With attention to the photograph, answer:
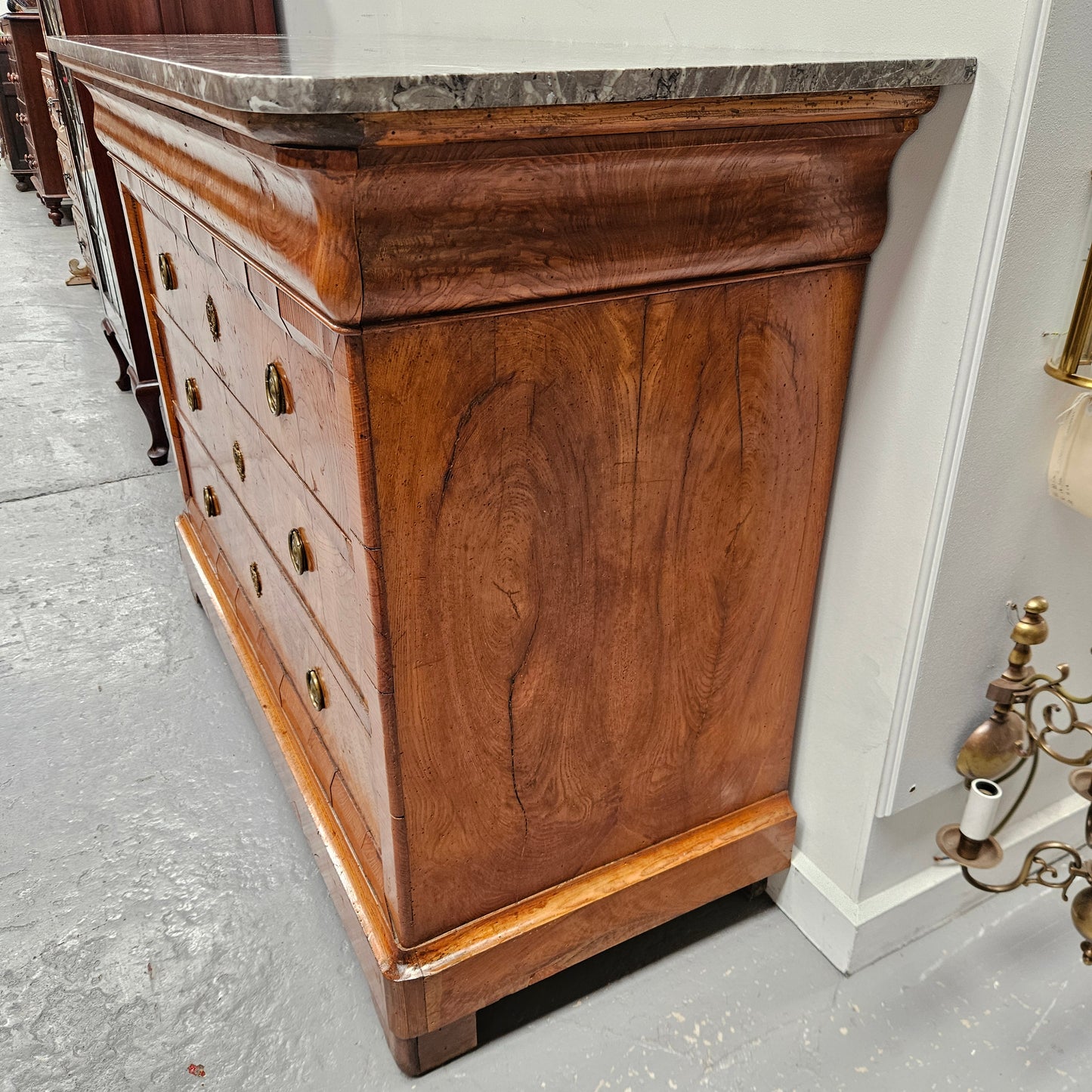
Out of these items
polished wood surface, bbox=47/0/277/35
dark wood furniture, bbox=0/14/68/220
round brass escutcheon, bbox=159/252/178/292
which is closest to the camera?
round brass escutcheon, bbox=159/252/178/292

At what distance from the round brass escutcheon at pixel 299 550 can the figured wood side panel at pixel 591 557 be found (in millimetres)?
294

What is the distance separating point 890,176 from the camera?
998mm

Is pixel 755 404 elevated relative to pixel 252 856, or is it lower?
elevated

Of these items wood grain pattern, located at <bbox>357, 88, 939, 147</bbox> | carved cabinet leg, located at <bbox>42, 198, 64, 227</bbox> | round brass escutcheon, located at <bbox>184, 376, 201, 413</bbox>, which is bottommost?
carved cabinet leg, located at <bbox>42, 198, 64, 227</bbox>

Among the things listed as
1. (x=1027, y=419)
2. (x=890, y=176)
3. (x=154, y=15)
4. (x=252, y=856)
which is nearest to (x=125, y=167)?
(x=154, y=15)

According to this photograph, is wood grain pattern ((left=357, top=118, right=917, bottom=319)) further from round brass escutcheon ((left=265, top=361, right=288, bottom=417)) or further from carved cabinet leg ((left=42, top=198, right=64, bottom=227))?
carved cabinet leg ((left=42, top=198, right=64, bottom=227))

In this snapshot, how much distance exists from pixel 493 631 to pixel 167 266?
42.8 inches

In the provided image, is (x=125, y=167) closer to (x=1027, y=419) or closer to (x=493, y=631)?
(x=493, y=631)

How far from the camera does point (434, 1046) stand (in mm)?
1208

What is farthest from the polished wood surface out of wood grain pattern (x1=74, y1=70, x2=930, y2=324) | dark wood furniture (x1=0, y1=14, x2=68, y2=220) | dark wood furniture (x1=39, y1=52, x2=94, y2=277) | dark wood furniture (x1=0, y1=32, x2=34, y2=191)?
dark wood furniture (x1=0, y1=32, x2=34, y2=191)

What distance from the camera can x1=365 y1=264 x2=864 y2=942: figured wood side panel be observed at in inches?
35.9

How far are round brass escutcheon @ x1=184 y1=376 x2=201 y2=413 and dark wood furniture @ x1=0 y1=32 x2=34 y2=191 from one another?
6159 mm

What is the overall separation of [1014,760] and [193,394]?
1494 millimetres

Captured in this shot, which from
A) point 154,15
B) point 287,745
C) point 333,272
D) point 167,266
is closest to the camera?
point 333,272
